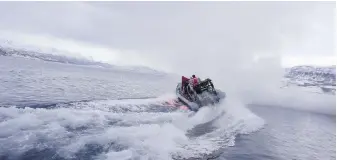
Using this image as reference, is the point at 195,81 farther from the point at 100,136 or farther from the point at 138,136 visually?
the point at 100,136

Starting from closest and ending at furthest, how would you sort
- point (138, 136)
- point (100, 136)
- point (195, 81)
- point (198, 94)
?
1. point (100, 136)
2. point (138, 136)
3. point (198, 94)
4. point (195, 81)

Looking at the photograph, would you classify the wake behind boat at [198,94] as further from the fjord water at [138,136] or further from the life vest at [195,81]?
the fjord water at [138,136]

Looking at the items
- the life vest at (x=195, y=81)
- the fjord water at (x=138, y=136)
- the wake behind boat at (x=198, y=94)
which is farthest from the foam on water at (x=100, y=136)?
the life vest at (x=195, y=81)

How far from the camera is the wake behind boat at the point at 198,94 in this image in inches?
1105

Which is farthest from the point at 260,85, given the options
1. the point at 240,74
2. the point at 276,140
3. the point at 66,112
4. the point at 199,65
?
the point at 66,112

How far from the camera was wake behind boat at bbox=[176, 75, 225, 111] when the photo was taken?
28.1 meters

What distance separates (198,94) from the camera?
2972 centimetres

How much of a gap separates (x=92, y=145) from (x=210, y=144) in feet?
25.5

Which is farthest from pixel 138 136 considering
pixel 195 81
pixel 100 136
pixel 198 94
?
pixel 195 81

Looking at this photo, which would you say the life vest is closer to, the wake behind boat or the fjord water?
the wake behind boat

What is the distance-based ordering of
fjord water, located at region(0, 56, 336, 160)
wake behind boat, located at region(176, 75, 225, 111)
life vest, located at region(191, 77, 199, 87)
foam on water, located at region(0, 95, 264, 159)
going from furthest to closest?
life vest, located at region(191, 77, 199, 87) < wake behind boat, located at region(176, 75, 225, 111) < fjord water, located at region(0, 56, 336, 160) < foam on water, located at region(0, 95, 264, 159)

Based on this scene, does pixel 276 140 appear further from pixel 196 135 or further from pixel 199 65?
pixel 199 65

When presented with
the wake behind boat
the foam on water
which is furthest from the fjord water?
the wake behind boat

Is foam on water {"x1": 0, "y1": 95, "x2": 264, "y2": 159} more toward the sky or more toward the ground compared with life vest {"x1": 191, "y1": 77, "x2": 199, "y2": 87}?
more toward the ground
